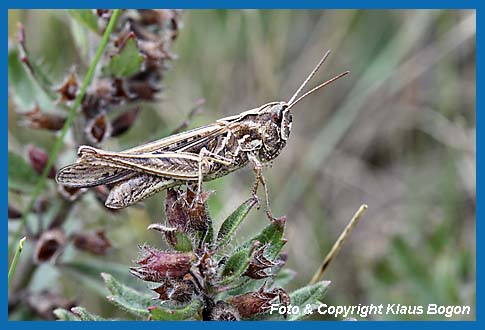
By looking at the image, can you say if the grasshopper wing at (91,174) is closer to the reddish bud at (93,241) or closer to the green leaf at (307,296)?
the reddish bud at (93,241)

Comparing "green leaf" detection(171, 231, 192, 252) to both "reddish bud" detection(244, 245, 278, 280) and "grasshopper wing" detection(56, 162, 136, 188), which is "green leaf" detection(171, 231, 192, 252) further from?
"grasshopper wing" detection(56, 162, 136, 188)

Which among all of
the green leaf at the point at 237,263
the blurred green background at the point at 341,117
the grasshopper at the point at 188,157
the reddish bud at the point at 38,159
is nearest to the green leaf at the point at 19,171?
the reddish bud at the point at 38,159

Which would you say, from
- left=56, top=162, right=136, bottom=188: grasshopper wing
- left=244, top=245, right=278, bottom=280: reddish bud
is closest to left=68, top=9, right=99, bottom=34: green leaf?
left=56, top=162, right=136, bottom=188: grasshopper wing

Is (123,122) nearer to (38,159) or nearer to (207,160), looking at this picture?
(38,159)

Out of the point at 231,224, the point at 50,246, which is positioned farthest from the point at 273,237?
the point at 50,246

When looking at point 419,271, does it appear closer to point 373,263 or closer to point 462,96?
point 373,263
